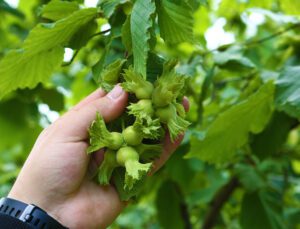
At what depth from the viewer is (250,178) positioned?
2.24 metres

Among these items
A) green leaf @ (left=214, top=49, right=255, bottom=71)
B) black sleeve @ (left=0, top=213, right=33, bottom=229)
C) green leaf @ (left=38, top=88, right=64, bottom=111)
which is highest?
black sleeve @ (left=0, top=213, right=33, bottom=229)

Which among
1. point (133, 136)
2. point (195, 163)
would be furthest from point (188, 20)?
point (195, 163)

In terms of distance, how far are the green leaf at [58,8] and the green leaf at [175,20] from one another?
29 cm

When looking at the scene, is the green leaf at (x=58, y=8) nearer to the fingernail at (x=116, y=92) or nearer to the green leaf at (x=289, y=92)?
the fingernail at (x=116, y=92)

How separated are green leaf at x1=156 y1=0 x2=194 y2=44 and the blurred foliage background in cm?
14

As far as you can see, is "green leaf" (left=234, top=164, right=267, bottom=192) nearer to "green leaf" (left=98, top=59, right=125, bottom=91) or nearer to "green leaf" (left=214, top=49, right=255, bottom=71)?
"green leaf" (left=214, top=49, right=255, bottom=71)

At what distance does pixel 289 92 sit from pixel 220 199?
1289 millimetres

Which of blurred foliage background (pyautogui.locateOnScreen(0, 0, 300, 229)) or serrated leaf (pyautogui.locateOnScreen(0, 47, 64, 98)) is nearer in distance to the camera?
serrated leaf (pyautogui.locateOnScreen(0, 47, 64, 98))

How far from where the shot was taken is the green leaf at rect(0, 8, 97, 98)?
48.2 inches

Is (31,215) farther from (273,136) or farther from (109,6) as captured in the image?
(273,136)

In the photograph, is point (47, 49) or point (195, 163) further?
point (195, 163)

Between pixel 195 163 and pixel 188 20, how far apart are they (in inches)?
46.1

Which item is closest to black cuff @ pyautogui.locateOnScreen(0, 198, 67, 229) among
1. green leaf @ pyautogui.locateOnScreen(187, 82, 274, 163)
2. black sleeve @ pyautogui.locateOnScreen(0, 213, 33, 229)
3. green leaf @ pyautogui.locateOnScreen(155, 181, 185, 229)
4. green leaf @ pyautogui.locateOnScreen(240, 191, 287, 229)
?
black sleeve @ pyautogui.locateOnScreen(0, 213, 33, 229)

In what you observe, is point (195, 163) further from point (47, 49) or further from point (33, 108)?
point (47, 49)
